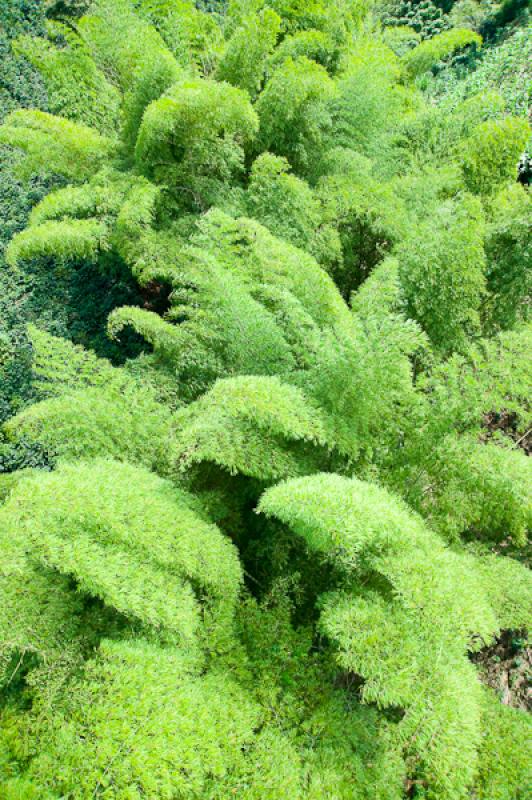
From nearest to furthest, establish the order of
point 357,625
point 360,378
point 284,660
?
point 357,625 < point 284,660 < point 360,378

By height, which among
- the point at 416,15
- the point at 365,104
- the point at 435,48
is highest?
the point at 416,15

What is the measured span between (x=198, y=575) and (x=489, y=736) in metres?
1.64

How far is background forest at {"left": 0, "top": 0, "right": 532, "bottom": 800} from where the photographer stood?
1.79 meters

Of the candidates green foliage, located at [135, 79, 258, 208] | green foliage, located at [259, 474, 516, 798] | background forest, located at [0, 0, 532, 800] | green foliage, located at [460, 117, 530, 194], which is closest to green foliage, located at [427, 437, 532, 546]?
background forest, located at [0, 0, 532, 800]

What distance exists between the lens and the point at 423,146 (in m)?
4.66

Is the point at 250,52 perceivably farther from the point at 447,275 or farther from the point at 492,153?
the point at 447,275

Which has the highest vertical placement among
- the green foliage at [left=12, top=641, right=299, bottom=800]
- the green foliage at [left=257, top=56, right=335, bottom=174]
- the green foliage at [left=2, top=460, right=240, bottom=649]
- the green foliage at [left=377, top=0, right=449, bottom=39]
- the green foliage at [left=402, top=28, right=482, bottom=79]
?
the green foliage at [left=377, top=0, right=449, bottom=39]

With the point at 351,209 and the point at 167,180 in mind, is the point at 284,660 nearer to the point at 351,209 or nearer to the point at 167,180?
the point at 351,209

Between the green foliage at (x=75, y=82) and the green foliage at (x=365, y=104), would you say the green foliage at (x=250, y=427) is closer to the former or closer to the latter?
the green foliage at (x=365, y=104)

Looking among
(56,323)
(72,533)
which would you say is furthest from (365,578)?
(56,323)

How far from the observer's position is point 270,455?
2367mm

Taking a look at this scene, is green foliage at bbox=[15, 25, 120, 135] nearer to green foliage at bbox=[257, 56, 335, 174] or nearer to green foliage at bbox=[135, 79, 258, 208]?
green foliage at bbox=[135, 79, 258, 208]

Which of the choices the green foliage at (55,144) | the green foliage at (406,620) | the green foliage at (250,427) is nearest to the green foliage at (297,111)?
the green foliage at (55,144)

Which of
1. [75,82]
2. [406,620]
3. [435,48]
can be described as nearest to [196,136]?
[75,82]
